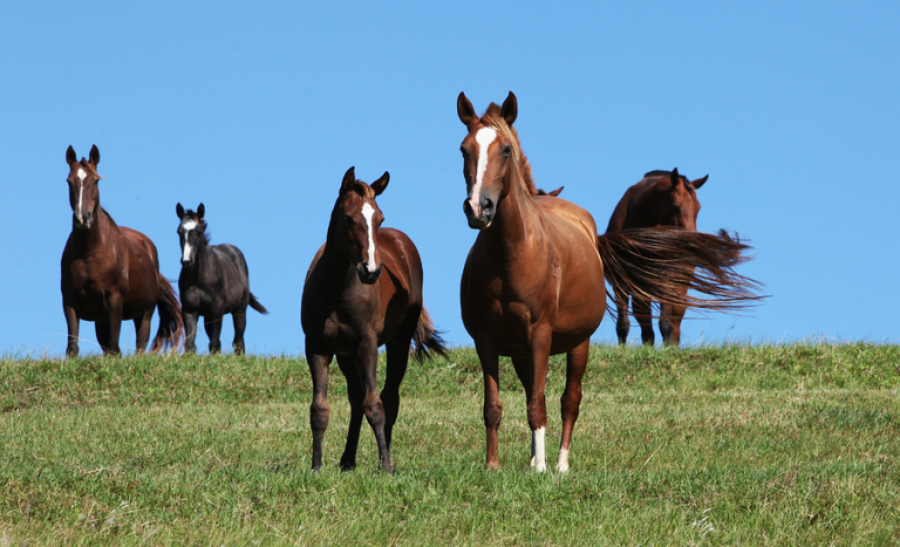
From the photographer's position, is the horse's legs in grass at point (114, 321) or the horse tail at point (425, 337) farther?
the horse's legs in grass at point (114, 321)

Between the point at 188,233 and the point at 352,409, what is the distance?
28.7 ft

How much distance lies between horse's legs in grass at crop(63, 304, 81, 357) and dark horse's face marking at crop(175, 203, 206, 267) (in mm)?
2115

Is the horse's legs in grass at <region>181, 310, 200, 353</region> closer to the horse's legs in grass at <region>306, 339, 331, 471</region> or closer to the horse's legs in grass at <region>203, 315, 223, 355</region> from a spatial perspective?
the horse's legs in grass at <region>203, 315, 223, 355</region>

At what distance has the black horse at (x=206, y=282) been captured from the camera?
602 inches

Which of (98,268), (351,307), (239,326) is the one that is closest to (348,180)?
(351,307)

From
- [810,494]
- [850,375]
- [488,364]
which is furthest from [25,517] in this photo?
[850,375]

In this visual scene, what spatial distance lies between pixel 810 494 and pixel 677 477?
0.87m

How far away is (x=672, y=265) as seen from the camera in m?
8.66

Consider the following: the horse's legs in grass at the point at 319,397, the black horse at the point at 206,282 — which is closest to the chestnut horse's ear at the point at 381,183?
the horse's legs in grass at the point at 319,397

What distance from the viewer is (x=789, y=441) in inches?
353

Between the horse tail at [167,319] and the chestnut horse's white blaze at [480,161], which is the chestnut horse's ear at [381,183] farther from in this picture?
the horse tail at [167,319]

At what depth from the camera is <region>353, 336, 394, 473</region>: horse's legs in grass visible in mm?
6863

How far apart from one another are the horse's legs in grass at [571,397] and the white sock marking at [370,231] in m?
2.07

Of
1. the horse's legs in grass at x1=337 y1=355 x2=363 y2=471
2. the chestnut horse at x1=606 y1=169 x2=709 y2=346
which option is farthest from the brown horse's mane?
the chestnut horse at x1=606 y1=169 x2=709 y2=346
